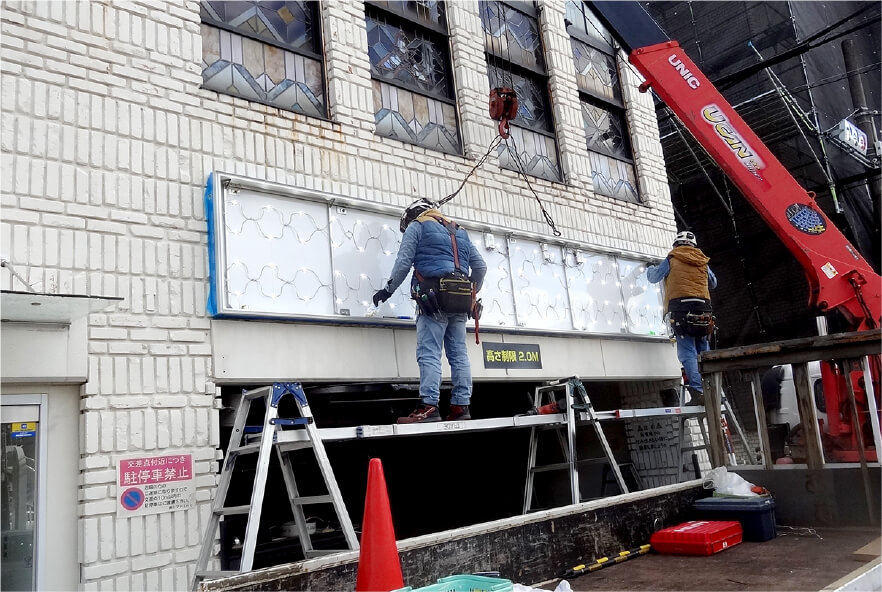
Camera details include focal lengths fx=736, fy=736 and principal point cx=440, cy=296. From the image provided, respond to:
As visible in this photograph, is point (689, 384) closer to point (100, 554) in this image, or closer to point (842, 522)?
point (842, 522)

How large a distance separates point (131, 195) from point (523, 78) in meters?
5.56

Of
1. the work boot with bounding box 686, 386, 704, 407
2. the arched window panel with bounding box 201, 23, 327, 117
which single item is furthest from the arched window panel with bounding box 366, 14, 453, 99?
the work boot with bounding box 686, 386, 704, 407

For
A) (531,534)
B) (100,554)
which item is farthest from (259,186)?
(531,534)

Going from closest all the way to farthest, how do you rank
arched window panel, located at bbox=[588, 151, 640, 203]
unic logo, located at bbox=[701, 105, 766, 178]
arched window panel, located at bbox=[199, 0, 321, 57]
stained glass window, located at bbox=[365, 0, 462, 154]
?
arched window panel, located at bbox=[199, 0, 321, 57] → stained glass window, located at bbox=[365, 0, 462, 154] → unic logo, located at bbox=[701, 105, 766, 178] → arched window panel, located at bbox=[588, 151, 640, 203]

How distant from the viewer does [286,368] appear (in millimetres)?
5844

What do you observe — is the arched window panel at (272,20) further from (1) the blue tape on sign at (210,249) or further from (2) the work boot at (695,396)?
(2) the work boot at (695,396)

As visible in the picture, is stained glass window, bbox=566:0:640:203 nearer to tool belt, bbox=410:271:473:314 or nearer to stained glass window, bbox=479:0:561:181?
stained glass window, bbox=479:0:561:181

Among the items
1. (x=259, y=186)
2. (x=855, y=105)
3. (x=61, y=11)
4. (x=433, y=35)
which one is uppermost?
(x=855, y=105)

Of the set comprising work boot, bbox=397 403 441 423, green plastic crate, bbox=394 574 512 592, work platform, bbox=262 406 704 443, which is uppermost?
work boot, bbox=397 403 441 423

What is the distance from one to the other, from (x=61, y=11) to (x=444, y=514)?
21.4 ft

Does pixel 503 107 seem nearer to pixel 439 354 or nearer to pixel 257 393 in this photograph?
pixel 439 354

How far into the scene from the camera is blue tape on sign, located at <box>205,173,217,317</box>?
5.53 metres

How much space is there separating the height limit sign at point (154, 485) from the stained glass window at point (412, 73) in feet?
12.4

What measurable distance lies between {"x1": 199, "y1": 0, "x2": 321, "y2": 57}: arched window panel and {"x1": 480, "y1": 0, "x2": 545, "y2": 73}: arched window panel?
247 centimetres
